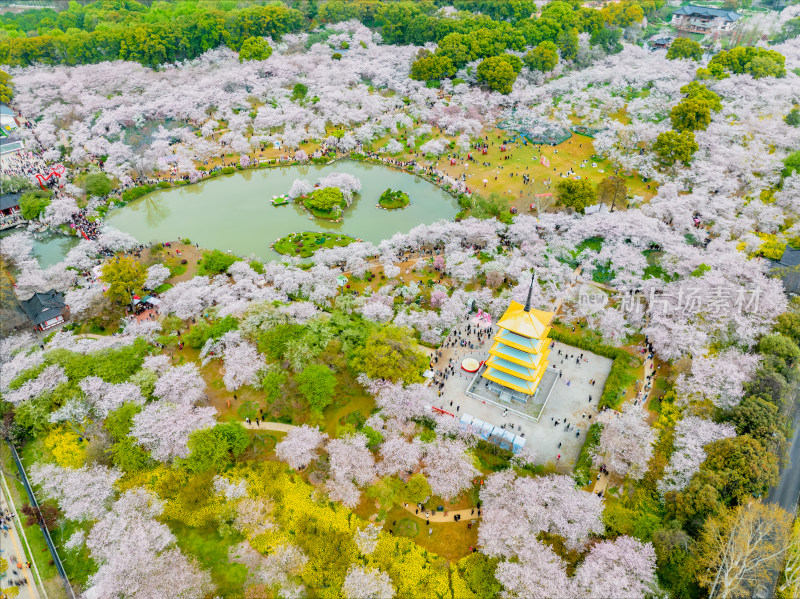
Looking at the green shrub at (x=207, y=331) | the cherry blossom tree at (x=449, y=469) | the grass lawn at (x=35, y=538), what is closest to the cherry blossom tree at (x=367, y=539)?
the cherry blossom tree at (x=449, y=469)

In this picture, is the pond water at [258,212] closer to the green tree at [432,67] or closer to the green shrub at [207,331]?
the green shrub at [207,331]

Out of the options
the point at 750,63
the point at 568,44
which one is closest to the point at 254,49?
the point at 568,44

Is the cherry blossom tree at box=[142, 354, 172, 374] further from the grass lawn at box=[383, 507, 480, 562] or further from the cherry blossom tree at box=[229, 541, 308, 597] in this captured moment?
the grass lawn at box=[383, 507, 480, 562]

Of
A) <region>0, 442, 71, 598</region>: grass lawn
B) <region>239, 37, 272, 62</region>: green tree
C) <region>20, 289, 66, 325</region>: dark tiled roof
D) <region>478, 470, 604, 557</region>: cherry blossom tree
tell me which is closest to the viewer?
<region>478, 470, 604, 557</region>: cherry blossom tree

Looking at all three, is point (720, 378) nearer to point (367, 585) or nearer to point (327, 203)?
point (367, 585)

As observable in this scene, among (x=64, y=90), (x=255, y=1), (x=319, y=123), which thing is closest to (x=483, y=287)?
(x=319, y=123)

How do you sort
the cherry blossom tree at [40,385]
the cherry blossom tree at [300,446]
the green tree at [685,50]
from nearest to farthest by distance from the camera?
the cherry blossom tree at [300,446], the cherry blossom tree at [40,385], the green tree at [685,50]

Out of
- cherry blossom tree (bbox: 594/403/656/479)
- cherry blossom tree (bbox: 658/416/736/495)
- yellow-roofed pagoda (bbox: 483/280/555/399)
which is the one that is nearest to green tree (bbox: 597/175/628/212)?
yellow-roofed pagoda (bbox: 483/280/555/399)
